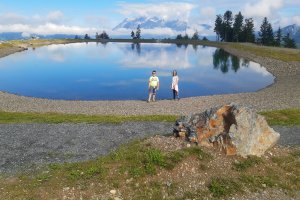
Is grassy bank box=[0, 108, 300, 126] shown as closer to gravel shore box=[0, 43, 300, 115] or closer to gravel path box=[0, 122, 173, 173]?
gravel path box=[0, 122, 173, 173]

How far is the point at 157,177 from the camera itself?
817 inches

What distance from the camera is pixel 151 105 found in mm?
46781

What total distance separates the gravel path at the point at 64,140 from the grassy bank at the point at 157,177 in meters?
1.77

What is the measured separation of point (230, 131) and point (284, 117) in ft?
51.9

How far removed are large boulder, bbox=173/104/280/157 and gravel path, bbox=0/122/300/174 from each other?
4665 millimetres

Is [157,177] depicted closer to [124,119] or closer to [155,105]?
[124,119]

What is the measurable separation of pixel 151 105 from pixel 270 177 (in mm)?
26369

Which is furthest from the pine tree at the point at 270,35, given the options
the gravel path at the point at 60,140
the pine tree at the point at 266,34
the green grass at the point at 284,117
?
the gravel path at the point at 60,140

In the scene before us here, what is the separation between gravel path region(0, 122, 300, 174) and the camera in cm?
2378

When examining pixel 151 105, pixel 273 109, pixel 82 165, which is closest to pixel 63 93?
pixel 151 105

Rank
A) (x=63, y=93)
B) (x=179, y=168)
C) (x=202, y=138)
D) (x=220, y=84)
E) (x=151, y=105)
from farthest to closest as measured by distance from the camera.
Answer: (x=220, y=84) → (x=63, y=93) → (x=151, y=105) → (x=202, y=138) → (x=179, y=168)

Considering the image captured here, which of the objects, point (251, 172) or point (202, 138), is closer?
point (251, 172)

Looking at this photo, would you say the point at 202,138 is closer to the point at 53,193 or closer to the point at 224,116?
the point at 224,116

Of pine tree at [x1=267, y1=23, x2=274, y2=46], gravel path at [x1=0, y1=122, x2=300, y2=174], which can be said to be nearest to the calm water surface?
gravel path at [x1=0, y1=122, x2=300, y2=174]
